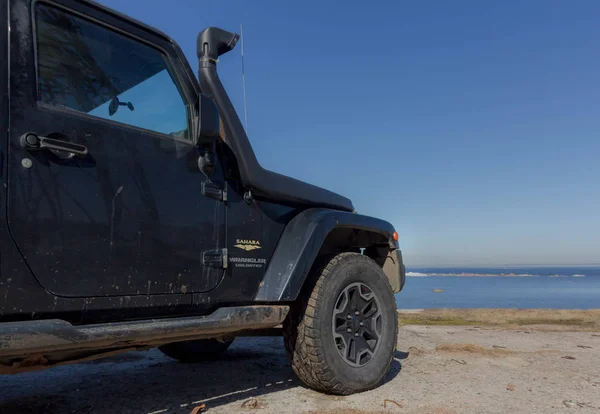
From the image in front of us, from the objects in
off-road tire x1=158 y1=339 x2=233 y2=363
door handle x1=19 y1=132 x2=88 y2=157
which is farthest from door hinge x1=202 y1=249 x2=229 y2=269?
off-road tire x1=158 y1=339 x2=233 y2=363

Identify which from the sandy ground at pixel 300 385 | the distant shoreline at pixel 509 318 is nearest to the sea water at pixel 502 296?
the distant shoreline at pixel 509 318

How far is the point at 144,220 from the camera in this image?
2367 millimetres

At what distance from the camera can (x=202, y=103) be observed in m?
2.56

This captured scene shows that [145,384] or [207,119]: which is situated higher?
[207,119]

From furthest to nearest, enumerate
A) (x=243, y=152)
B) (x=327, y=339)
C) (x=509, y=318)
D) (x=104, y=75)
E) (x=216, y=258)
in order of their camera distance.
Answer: (x=509, y=318) < (x=327, y=339) < (x=243, y=152) < (x=216, y=258) < (x=104, y=75)

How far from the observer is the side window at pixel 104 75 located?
219cm

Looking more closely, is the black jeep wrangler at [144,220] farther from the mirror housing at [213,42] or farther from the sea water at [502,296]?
the sea water at [502,296]

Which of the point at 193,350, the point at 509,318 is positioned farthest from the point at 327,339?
the point at 509,318

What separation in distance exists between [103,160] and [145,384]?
2030 mm

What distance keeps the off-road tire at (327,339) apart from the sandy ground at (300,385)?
0.37ft

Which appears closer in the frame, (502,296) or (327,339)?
(327,339)

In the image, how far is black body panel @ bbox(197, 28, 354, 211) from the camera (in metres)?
2.88

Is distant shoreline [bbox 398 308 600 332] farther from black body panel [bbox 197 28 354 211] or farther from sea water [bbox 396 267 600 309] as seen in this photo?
sea water [bbox 396 267 600 309]

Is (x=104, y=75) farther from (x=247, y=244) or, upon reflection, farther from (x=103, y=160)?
(x=247, y=244)
